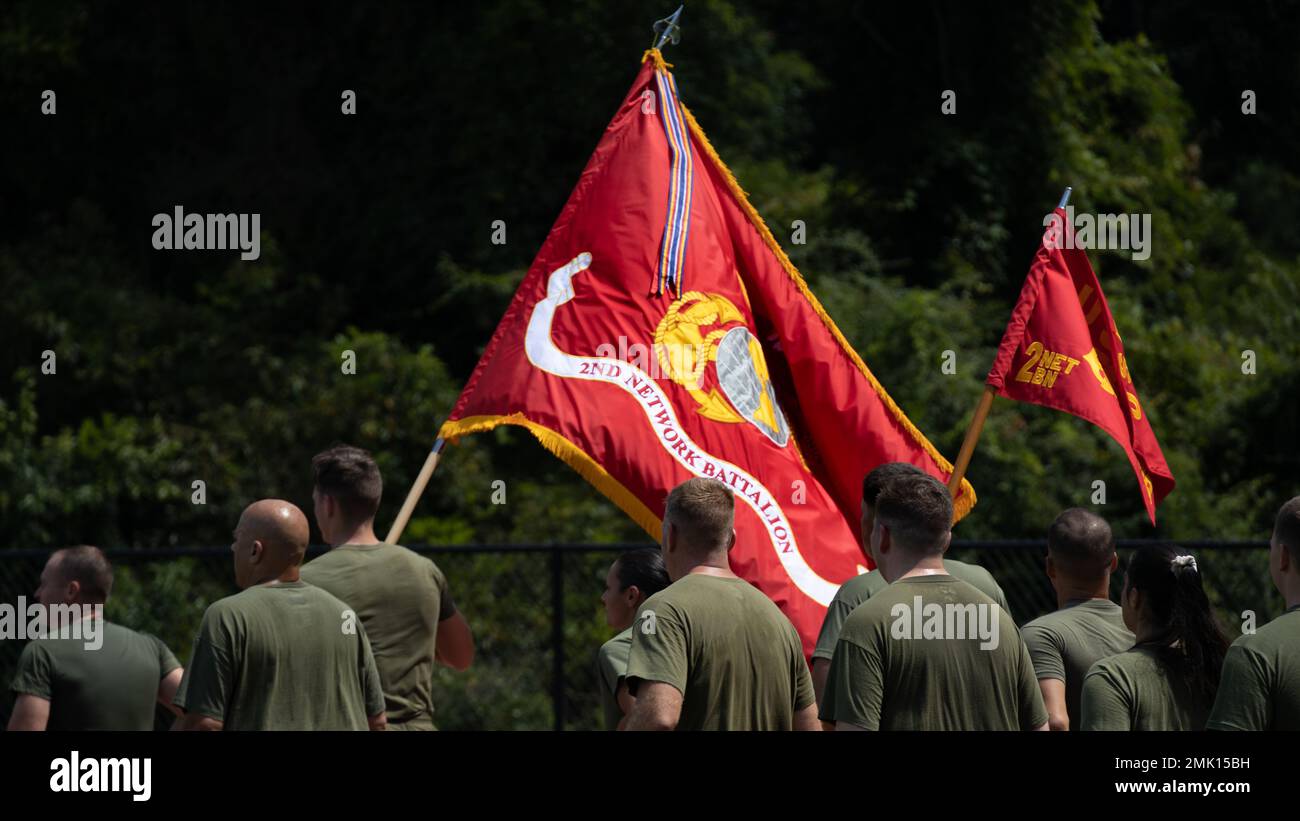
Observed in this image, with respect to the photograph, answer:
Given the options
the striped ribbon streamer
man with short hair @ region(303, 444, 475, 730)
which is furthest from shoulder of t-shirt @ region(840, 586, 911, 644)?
the striped ribbon streamer

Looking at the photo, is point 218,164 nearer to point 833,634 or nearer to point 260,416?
point 260,416

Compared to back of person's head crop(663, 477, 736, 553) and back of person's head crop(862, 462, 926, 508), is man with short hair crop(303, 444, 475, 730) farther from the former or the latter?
back of person's head crop(862, 462, 926, 508)

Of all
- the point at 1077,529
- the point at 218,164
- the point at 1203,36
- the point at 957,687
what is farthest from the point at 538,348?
the point at 1203,36

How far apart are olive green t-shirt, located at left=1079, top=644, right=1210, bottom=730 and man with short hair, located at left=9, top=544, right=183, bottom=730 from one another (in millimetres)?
2944

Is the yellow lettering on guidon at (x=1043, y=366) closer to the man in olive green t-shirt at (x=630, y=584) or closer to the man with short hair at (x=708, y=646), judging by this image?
the man in olive green t-shirt at (x=630, y=584)

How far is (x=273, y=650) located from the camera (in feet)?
16.1

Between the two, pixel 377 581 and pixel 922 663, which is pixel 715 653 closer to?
pixel 922 663

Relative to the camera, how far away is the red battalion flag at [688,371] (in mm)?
6574

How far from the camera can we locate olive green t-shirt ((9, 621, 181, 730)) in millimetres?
5348

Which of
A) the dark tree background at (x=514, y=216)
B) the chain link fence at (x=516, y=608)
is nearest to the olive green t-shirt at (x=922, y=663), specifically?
the chain link fence at (x=516, y=608)

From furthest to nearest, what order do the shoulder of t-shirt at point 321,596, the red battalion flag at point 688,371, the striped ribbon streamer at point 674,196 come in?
the striped ribbon streamer at point 674,196 < the red battalion flag at point 688,371 < the shoulder of t-shirt at point 321,596

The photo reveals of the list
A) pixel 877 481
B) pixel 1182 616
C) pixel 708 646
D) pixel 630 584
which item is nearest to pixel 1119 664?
pixel 1182 616

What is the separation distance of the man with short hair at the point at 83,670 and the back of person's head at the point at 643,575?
155 cm

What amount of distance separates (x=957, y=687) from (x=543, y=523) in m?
9.60
